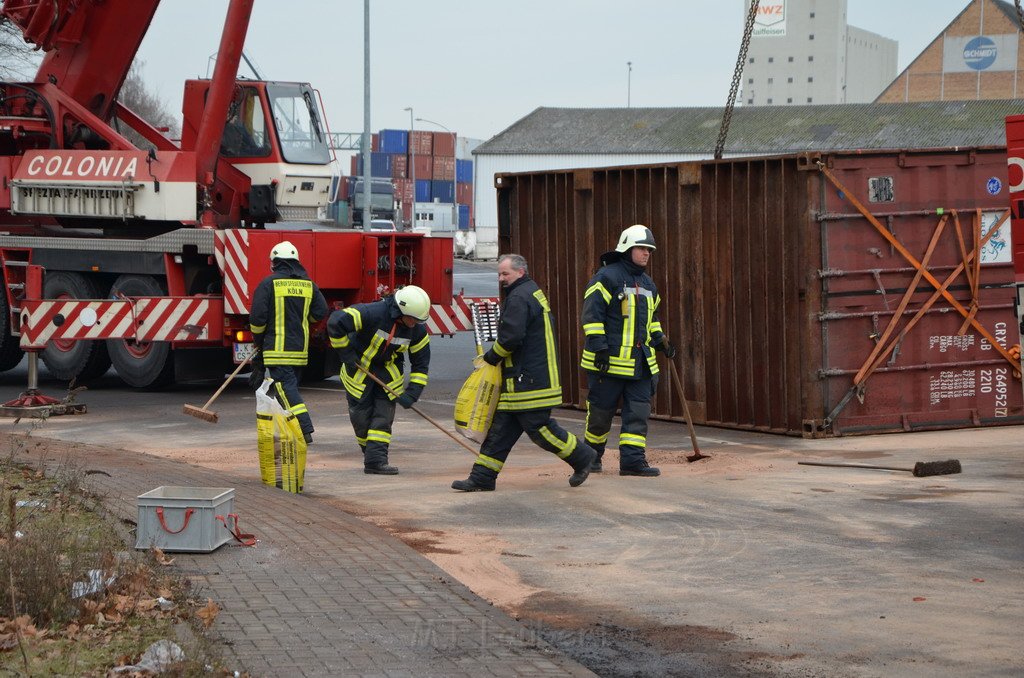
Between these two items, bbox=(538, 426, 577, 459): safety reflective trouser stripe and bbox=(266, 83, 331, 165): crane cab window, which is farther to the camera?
bbox=(266, 83, 331, 165): crane cab window

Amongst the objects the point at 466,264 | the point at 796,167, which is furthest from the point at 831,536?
the point at 466,264

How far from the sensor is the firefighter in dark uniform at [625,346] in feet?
35.0

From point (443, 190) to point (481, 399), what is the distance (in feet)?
272

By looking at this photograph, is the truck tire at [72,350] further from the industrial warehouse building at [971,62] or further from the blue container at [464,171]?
the blue container at [464,171]

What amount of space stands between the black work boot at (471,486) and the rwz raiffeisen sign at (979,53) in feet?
238

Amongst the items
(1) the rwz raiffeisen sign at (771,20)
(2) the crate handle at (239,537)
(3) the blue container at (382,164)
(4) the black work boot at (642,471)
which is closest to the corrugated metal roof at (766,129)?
(3) the blue container at (382,164)

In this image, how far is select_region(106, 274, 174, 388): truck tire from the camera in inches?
666

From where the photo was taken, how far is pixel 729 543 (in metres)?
8.20

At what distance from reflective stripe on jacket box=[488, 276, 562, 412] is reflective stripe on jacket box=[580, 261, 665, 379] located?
806mm

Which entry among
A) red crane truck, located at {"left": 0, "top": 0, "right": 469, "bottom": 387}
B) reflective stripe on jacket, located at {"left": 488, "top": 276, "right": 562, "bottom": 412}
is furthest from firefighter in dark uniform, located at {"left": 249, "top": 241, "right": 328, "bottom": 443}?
red crane truck, located at {"left": 0, "top": 0, "right": 469, "bottom": 387}

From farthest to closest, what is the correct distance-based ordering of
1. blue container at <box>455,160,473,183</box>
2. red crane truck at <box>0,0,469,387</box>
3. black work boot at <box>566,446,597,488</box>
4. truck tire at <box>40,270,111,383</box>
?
blue container at <box>455,160,473,183</box> → truck tire at <box>40,270,111,383</box> → red crane truck at <box>0,0,469,387</box> → black work boot at <box>566,446,597,488</box>

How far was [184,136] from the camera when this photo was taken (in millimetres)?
17453

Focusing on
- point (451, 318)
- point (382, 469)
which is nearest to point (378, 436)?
point (382, 469)

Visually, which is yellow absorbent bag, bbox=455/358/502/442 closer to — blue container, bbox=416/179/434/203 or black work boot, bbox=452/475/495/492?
black work boot, bbox=452/475/495/492
